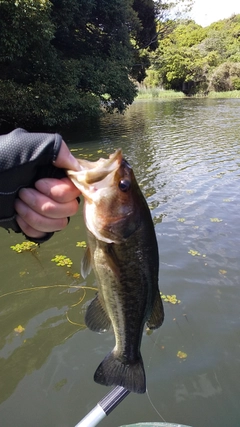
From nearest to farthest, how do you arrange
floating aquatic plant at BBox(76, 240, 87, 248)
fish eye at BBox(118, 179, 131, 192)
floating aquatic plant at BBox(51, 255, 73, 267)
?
fish eye at BBox(118, 179, 131, 192) → floating aquatic plant at BBox(51, 255, 73, 267) → floating aquatic plant at BBox(76, 240, 87, 248)

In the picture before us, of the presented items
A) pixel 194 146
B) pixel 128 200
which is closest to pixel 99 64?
pixel 194 146

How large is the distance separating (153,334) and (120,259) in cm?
283

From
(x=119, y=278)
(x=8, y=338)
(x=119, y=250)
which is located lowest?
(x=8, y=338)

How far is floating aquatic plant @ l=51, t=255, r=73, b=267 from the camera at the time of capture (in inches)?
223

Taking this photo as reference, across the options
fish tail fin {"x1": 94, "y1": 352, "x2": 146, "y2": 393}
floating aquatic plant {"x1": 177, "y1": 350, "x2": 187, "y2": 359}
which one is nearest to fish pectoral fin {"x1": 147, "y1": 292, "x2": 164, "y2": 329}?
fish tail fin {"x1": 94, "y1": 352, "x2": 146, "y2": 393}

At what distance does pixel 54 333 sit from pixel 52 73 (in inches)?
583

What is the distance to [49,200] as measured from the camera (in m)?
1.72

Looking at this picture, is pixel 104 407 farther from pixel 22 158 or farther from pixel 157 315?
pixel 22 158

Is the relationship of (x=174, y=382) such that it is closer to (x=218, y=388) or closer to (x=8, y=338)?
(x=218, y=388)

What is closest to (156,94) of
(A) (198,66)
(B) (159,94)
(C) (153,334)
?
(B) (159,94)

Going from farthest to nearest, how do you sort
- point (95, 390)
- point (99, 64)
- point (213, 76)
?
point (213, 76), point (99, 64), point (95, 390)

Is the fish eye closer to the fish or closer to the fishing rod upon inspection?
Answer: the fish

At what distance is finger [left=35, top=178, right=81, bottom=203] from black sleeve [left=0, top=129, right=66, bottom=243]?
0.19 ft

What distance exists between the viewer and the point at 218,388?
3621mm
